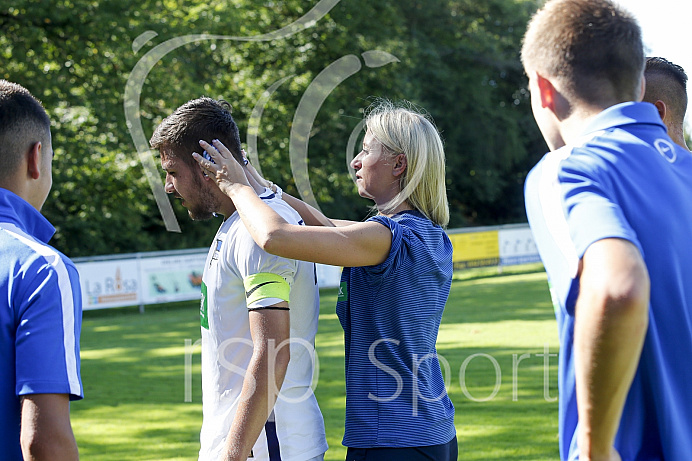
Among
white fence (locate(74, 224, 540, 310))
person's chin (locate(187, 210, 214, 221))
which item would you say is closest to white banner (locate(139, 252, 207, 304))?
white fence (locate(74, 224, 540, 310))

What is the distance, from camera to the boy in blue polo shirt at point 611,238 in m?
1.61

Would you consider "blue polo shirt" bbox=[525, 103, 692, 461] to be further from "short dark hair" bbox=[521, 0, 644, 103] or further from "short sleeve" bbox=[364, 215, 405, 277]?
"short sleeve" bbox=[364, 215, 405, 277]

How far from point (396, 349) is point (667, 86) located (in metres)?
1.83

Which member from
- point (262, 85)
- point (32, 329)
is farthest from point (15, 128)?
point (262, 85)

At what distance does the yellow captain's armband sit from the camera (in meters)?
2.56

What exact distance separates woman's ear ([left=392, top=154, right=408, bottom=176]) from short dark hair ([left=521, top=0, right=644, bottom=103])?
1.08 m

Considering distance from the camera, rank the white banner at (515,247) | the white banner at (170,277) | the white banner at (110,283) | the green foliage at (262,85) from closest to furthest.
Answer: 1. the white banner at (110,283)
2. the white banner at (170,277)
3. the green foliage at (262,85)
4. the white banner at (515,247)

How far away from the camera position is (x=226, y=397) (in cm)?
270

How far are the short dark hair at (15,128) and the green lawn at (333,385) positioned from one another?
16.4 feet

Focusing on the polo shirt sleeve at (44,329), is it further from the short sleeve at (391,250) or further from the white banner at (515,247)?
the white banner at (515,247)

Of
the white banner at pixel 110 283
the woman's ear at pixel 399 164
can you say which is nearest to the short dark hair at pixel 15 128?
the woman's ear at pixel 399 164

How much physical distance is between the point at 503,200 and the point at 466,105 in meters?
7.29

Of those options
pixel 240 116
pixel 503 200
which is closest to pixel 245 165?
pixel 240 116

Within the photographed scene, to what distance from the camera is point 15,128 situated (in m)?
2.30
